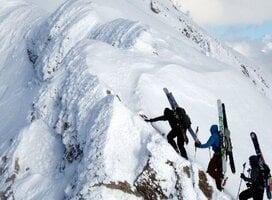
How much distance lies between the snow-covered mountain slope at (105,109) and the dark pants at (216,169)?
0.50 metres

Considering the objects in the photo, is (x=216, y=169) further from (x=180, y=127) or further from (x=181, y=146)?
(x=180, y=127)

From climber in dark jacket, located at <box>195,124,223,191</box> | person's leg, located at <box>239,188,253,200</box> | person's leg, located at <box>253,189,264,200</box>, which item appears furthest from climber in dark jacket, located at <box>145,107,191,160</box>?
person's leg, located at <box>253,189,264,200</box>

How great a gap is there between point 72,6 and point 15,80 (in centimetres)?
610

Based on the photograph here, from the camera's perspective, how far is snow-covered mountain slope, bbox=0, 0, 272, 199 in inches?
644

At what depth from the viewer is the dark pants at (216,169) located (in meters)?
16.6

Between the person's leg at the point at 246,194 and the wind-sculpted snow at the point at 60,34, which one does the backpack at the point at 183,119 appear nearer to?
the person's leg at the point at 246,194

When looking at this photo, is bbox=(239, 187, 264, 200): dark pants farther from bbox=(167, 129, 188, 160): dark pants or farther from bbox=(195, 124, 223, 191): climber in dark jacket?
bbox=(167, 129, 188, 160): dark pants

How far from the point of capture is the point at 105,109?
1798cm

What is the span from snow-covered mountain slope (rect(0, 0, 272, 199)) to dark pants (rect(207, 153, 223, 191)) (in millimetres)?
499

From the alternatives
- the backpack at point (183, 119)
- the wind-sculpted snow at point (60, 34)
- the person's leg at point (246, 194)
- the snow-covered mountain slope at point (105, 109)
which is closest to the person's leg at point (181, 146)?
the backpack at point (183, 119)

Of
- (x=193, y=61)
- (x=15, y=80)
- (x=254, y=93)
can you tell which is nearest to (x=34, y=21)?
(x=15, y=80)

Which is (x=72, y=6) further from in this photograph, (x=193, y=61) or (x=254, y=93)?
(x=254, y=93)

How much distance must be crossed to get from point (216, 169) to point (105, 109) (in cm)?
458

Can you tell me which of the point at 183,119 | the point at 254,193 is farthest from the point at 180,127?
the point at 254,193
